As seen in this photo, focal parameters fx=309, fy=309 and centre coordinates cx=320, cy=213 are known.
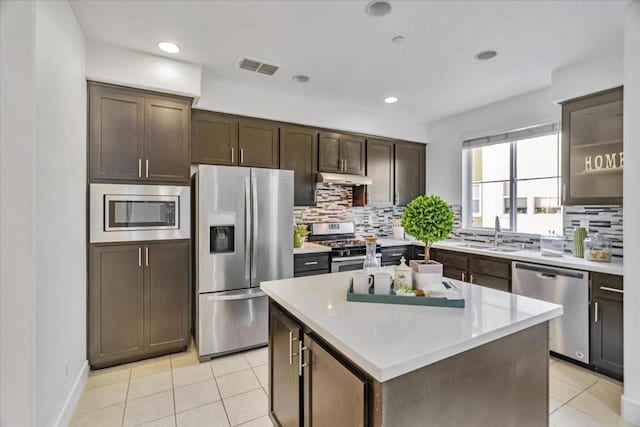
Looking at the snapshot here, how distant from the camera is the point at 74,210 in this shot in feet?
7.32

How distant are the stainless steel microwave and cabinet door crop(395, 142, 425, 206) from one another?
3.11 metres

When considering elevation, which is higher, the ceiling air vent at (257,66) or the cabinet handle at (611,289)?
the ceiling air vent at (257,66)

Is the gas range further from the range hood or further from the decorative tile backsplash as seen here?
the range hood

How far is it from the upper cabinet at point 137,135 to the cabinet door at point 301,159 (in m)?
1.16


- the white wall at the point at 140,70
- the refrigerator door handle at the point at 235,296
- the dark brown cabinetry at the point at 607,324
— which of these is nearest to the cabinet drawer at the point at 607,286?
the dark brown cabinetry at the point at 607,324

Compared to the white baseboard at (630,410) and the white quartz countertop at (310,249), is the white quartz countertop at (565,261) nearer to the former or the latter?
the white baseboard at (630,410)

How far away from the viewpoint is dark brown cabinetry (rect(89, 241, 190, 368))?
8.52 feet

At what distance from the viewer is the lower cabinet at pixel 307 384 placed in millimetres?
1112

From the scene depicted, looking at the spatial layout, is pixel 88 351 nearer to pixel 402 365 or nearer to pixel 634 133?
pixel 402 365

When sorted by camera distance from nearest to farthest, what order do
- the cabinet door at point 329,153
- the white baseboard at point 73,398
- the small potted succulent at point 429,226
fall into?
1. the small potted succulent at point 429,226
2. the white baseboard at point 73,398
3. the cabinet door at point 329,153

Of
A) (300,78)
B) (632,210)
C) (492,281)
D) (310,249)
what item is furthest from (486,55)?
(310,249)

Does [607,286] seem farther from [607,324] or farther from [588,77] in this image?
[588,77]

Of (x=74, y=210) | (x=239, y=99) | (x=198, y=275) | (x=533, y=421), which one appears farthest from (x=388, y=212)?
(x=74, y=210)

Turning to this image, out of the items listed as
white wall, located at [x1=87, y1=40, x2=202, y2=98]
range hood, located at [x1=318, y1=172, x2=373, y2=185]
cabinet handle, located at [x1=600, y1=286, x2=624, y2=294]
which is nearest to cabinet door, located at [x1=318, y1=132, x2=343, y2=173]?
range hood, located at [x1=318, y1=172, x2=373, y2=185]
